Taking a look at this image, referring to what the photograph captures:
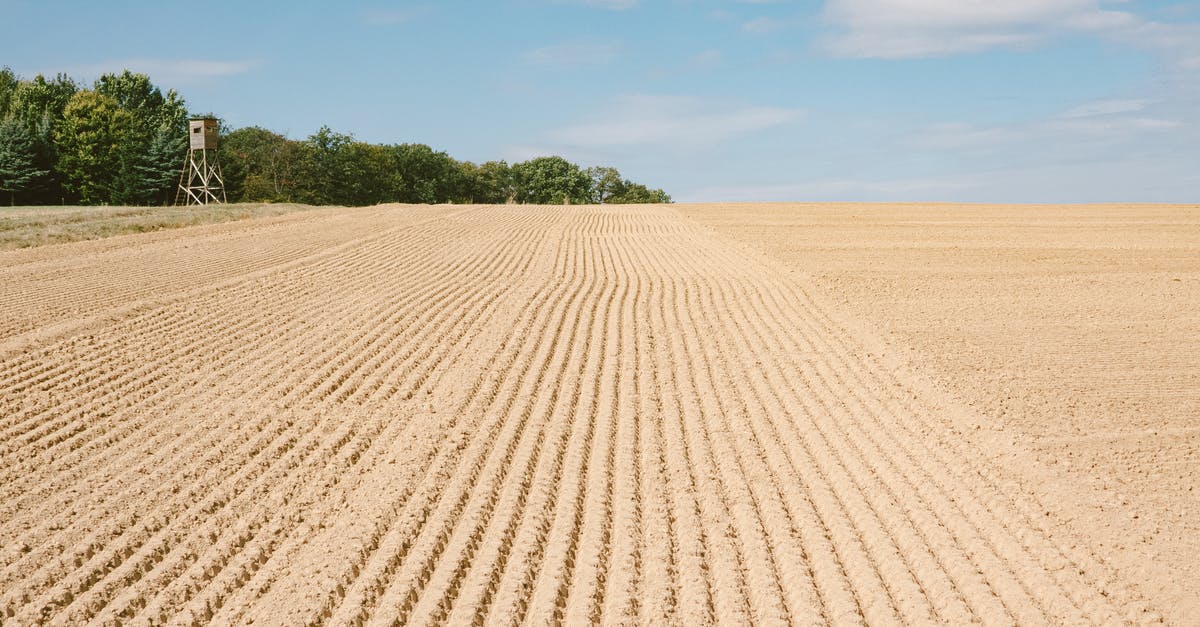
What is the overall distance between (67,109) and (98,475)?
62.0m

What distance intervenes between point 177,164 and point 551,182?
45574 millimetres

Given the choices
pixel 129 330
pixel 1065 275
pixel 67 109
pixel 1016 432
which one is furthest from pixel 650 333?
pixel 67 109

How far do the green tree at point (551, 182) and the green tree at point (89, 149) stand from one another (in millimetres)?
40888

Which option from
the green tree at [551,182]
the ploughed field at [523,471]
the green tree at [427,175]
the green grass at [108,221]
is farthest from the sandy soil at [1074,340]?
the green tree at [551,182]

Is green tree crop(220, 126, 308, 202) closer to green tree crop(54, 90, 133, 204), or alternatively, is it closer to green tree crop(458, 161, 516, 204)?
green tree crop(54, 90, 133, 204)

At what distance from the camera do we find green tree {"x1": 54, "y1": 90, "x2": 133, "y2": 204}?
176 ft

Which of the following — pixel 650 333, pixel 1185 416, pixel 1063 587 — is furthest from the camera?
pixel 650 333

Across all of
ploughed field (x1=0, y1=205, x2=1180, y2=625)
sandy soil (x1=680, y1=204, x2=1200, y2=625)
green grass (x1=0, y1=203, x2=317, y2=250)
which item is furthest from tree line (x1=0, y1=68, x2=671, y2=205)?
Answer: ploughed field (x1=0, y1=205, x2=1180, y2=625)

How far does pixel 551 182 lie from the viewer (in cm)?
9319

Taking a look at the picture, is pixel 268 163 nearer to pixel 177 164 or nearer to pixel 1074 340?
pixel 177 164

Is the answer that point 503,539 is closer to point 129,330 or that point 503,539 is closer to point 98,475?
point 98,475

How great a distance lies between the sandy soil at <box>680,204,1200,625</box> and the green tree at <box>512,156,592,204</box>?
201 feet

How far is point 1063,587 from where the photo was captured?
5.31m

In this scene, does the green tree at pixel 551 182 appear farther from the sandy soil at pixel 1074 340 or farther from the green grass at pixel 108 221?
the sandy soil at pixel 1074 340
